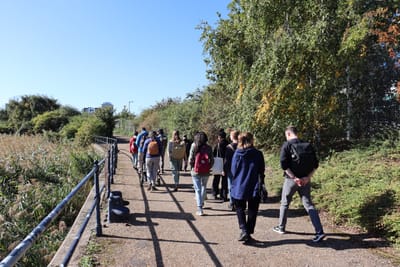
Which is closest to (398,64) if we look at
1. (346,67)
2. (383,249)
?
(346,67)

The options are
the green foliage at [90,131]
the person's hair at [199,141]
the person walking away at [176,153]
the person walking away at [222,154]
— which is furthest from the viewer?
the green foliage at [90,131]

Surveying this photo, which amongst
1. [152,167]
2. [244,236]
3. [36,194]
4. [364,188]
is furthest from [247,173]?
[36,194]

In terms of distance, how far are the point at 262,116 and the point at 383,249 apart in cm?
538

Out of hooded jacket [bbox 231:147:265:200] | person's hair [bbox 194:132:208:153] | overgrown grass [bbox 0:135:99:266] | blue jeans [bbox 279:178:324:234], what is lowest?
overgrown grass [bbox 0:135:99:266]

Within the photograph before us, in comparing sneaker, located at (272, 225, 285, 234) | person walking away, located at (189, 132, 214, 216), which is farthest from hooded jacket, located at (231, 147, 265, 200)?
person walking away, located at (189, 132, 214, 216)

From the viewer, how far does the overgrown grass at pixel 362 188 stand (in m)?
5.19

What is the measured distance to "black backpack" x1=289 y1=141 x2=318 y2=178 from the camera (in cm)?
489

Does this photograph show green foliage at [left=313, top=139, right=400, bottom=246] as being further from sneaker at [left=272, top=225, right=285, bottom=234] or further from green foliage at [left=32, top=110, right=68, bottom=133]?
green foliage at [left=32, top=110, right=68, bottom=133]

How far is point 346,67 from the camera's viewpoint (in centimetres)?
988

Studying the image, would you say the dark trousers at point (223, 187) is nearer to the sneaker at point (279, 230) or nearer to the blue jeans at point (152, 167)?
the blue jeans at point (152, 167)

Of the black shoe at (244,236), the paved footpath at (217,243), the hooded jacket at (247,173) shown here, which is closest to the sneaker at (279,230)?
the paved footpath at (217,243)

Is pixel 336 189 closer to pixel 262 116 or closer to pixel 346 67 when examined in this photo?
pixel 262 116

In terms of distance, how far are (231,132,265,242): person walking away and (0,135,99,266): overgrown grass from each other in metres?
3.65

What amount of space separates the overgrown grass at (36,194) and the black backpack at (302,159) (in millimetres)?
4682
